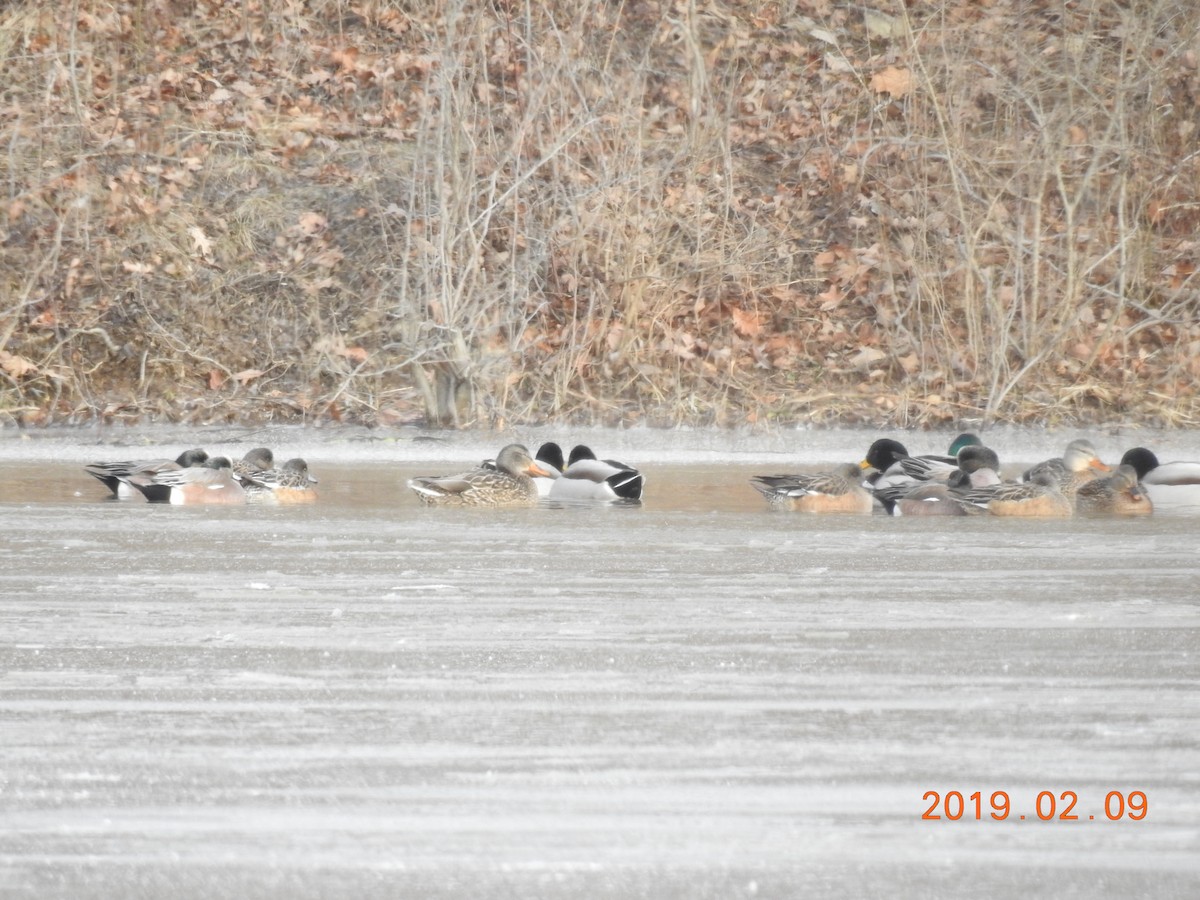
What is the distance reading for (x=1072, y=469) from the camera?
453 inches

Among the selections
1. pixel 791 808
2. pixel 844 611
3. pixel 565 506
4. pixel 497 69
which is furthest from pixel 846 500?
pixel 497 69

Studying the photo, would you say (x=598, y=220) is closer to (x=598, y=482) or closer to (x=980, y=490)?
(x=598, y=482)

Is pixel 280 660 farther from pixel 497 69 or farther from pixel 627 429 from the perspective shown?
pixel 497 69

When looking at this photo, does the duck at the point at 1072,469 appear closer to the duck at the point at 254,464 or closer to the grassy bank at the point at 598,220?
the grassy bank at the point at 598,220

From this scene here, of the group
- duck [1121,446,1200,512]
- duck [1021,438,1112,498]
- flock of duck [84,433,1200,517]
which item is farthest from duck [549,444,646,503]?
duck [1121,446,1200,512]

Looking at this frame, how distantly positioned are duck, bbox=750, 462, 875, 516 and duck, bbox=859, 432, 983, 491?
1.04 feet

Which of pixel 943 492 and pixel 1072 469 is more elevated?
pixel 1072 469

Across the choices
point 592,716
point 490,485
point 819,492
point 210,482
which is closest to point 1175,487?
point 819,492

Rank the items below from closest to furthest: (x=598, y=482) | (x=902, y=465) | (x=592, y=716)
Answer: (x=592, y=716) < (x=598, y=482) < (x=902, y=465)

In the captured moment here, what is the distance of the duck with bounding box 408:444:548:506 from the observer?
10469 mm

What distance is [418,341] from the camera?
14797 mm

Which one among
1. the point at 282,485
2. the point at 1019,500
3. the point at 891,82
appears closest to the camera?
the point at 1019,500

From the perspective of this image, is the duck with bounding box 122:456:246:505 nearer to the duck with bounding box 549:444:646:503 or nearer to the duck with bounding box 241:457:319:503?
the duck with bounding box 241:457:319:503

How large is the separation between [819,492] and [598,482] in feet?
4.63
